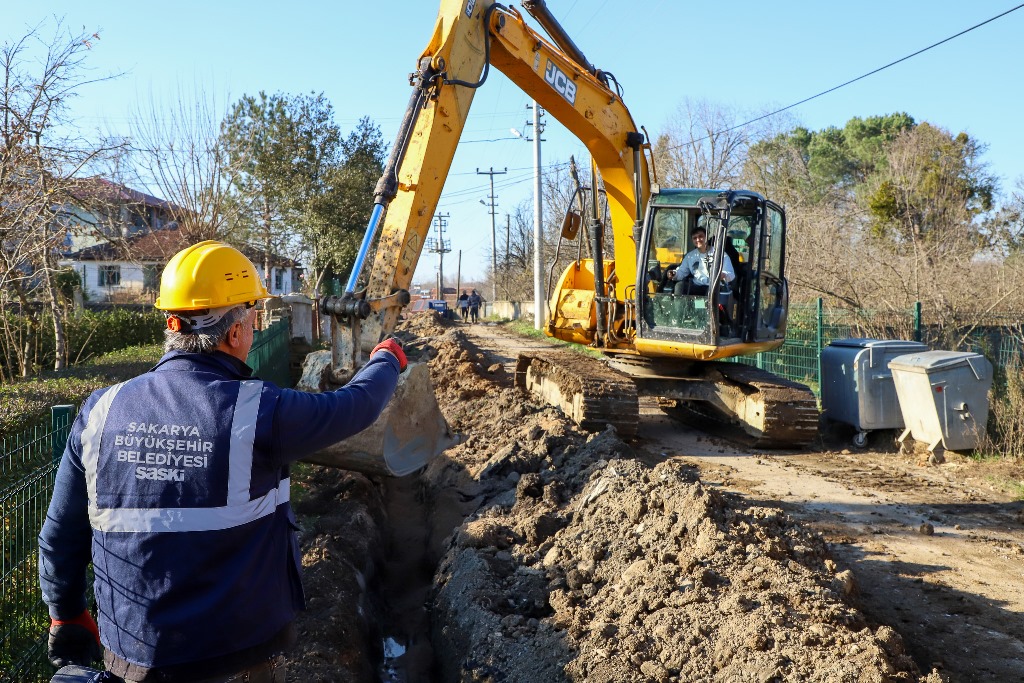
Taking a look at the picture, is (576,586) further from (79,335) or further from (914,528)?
(79,335)

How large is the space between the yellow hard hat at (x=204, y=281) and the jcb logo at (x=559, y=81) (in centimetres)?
698

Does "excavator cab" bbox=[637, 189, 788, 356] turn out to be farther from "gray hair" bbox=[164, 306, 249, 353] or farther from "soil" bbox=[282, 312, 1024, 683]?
"gray hair" bbox=[164, 306, 249, 353]

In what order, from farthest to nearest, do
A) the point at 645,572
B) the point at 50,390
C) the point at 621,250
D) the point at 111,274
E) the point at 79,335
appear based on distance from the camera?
1. the point at 111,274
2. the point at 79,335
3. the point at 621,250
4. the point at 50,390
5. the point at 645,572

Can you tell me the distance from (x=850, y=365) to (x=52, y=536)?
937 centimetres

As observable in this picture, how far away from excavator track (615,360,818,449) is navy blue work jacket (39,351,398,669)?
26.0 feet

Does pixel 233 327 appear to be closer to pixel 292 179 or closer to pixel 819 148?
pixel 292 179

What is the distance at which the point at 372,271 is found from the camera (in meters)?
6.62

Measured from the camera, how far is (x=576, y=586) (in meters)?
4.75

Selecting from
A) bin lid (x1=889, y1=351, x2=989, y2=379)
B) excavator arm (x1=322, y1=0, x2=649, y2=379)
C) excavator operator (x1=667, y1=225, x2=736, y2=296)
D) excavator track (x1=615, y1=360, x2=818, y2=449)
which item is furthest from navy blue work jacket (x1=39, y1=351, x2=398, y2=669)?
bin lid (x1=889, y1=351, x2=989, y2=379)

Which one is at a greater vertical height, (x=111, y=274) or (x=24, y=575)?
(x=111, y=274)

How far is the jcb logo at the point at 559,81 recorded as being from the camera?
8.96 meters

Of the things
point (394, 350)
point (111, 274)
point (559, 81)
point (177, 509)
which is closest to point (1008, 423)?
point (559, 81)

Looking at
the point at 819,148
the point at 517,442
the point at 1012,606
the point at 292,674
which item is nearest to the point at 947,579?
the point at 1012,606

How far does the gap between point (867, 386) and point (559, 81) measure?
16.5ft
